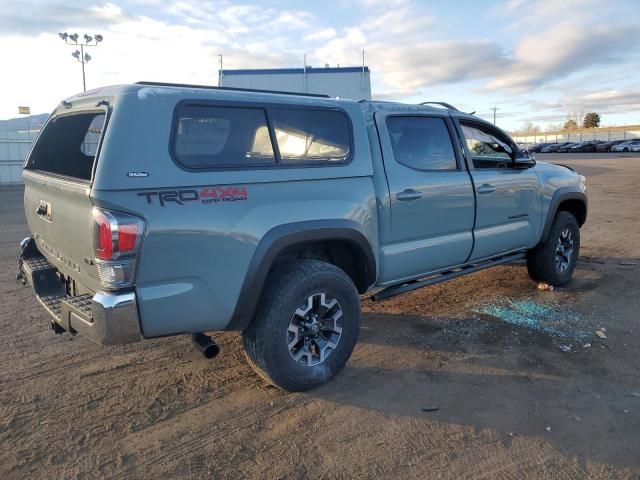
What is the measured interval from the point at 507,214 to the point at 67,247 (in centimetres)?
397

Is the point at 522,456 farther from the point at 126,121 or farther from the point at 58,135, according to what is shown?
the point at 58,135

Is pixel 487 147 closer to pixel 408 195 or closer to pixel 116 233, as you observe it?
pixel 408 195

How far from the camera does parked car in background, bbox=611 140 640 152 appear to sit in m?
55.3

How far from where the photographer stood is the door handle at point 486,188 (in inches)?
190

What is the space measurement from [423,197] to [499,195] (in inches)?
46.7

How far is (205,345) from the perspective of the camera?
3.28m

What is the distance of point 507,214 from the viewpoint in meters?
5.20

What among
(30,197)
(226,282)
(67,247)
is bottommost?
(226,282)

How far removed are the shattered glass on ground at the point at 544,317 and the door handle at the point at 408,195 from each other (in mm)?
1667

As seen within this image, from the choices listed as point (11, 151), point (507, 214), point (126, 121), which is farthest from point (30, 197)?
point (11, 151)

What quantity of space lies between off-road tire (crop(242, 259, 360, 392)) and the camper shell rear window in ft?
5.97

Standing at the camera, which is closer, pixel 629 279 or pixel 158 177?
pixel 158 177

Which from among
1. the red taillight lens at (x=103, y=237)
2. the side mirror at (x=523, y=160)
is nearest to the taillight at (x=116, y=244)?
the red taillight lens at (x=103, y=237)

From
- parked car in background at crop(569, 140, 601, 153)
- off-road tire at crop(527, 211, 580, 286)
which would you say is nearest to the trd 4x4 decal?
off-road tire at crop(527, 211, 580, 286)
